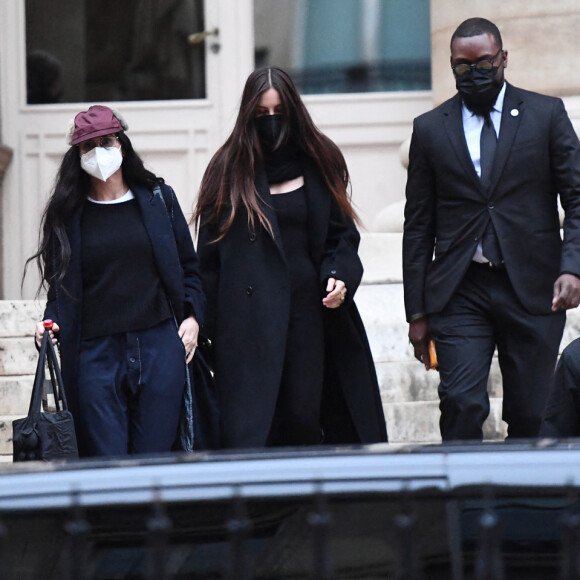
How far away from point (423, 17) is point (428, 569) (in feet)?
26.4

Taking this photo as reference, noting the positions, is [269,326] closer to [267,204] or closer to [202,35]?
[267,204]

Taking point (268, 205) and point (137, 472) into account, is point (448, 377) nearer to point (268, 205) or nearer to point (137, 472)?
point (268, 205)

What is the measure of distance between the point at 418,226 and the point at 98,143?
1169 millimetres

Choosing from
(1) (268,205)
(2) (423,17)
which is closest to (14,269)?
(2) (423,17)

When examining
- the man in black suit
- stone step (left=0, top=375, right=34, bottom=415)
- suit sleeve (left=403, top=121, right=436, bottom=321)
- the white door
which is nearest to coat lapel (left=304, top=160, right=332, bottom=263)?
suit sleeve (left=403, top=121, right=436, bottom=321)

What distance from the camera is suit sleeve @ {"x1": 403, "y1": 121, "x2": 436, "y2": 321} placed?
5.23 m

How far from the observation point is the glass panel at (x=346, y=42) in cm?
959

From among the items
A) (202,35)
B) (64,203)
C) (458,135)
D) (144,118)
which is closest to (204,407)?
(64,203)

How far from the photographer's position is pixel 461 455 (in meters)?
2.00

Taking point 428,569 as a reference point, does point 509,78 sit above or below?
above

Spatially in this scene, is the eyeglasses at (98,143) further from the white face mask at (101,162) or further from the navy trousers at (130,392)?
the navy trousers at (130,392)

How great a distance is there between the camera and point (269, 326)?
5.23 meters

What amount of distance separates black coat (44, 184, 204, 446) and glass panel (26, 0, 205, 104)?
15.0ft

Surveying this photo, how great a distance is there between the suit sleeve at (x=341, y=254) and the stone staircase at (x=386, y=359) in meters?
1.43
